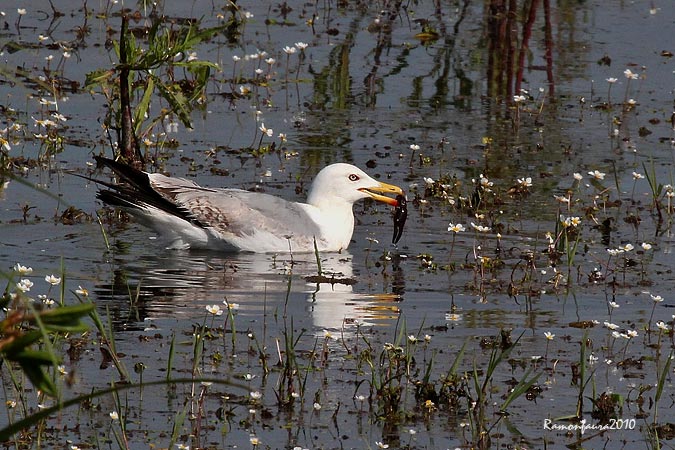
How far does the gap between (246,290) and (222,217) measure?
1507mm

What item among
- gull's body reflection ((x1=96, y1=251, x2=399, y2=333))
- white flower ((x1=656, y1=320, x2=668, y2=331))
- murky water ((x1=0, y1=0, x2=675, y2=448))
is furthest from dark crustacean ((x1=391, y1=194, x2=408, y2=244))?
white flower ((x1=656, y1=320, x2=668, y2=331))

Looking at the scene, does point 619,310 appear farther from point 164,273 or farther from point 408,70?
point 408,70

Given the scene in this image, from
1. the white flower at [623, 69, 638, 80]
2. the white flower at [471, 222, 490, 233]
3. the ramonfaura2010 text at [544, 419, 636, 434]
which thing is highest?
the white flower at [623, 69, 638, 80]

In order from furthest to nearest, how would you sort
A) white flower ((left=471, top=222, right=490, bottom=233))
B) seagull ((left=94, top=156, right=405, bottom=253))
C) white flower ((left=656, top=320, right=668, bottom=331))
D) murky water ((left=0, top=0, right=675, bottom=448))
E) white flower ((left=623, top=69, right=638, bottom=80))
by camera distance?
white flower ((left=623, top=69, right=638, bottom=80)) → seagull ((left=94, top=156, right=405, bottom=253)) → white flower ((left=471, top=222, right=490, bottom=233)) → white flower ((left=656, top=320, right=668, bottom=331)) → murky water ((left=0, top=0, right=675, bottom=448))

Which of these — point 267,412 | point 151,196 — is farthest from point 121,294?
point 267,412

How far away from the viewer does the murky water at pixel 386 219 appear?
5988 millimetres

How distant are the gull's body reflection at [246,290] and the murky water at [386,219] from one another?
0.03m

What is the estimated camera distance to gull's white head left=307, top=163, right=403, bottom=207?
32.9 feet

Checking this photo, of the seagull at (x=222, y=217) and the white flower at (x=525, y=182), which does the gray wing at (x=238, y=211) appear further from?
the white flower at (x=525, y=182)

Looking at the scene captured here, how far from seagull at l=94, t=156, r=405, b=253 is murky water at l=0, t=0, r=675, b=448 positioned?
160mm

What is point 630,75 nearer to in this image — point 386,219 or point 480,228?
point 386,219

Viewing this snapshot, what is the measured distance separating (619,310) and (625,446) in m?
2.35

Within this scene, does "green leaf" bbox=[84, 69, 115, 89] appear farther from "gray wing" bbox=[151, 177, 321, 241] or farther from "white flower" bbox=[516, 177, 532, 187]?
"white flower" bbox=[516, 177, 532, 187]

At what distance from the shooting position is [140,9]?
52.4ft
